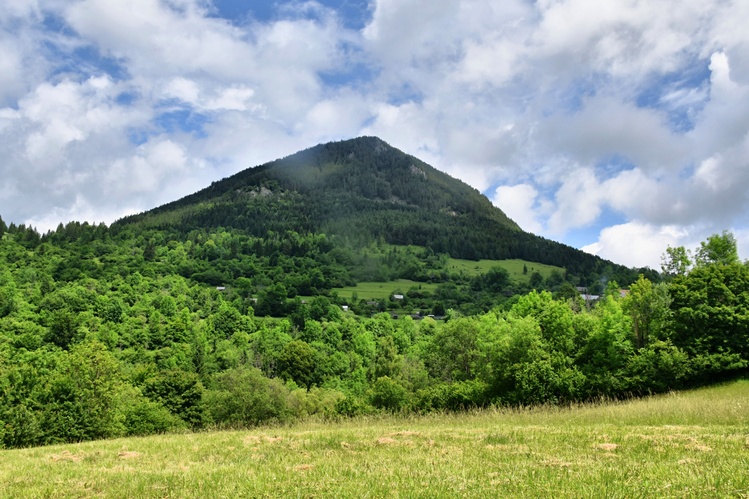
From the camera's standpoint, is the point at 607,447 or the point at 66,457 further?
the point at 66,457

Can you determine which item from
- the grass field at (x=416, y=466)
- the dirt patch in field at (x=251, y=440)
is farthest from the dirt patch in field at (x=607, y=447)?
the dirt patch in field at (x=251, y=440)

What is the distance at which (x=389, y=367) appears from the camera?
298 ft

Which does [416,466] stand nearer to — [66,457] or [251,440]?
[251,440]

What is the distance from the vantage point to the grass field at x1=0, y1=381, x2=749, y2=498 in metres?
8.73

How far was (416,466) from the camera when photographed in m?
11.3

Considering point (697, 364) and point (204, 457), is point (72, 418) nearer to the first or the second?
point (204, 457)

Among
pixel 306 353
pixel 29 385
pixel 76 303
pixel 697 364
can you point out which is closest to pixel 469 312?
pixel 306 353

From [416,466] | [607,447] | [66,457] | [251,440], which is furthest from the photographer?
[251,440]

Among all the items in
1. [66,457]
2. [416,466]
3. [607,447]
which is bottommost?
[66,457]

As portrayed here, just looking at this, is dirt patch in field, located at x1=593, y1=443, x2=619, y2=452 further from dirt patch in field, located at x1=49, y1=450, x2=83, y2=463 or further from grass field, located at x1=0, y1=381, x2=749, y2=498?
dirt patch in field, located at x1=49, y1=450, x2=83, y2=463

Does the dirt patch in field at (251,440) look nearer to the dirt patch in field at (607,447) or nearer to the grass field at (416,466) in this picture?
the grass field at (416,466)

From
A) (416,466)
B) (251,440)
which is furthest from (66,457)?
(416,466)

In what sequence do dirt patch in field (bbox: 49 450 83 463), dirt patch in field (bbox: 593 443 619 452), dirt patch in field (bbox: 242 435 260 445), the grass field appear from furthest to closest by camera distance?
1. dirt patch in field (bbox: 242 435 260 445)
2. dirt patch in field (bbox: 49 450 83 463)
3. dirt patch in field (bbox: 593 443 619 452)
4. the grass field

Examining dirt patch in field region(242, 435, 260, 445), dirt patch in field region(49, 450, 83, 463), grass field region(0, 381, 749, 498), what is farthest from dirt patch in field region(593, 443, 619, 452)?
dirt patch in field region(49, 450, 83, 463)
